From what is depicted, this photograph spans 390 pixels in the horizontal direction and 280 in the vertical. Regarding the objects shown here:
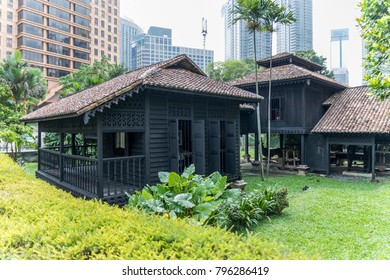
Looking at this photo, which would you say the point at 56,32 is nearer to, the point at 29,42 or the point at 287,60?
the point at 29,42

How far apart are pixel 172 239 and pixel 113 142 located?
8.94m

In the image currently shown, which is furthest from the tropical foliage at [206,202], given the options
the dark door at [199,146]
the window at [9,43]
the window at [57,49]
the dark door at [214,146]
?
the window at [57,49]

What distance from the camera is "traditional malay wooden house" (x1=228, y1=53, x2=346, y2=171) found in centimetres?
1526

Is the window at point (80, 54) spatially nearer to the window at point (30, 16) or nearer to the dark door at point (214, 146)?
the window at point (30, 16)

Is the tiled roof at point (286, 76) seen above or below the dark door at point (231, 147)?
above

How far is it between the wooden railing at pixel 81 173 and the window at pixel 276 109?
11574 millimetres

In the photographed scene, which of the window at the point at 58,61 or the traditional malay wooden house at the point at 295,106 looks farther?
the window at the point at 58,61

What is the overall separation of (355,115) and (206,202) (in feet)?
39.0

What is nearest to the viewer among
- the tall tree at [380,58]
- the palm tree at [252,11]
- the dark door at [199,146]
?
the tall tree at [380,58]

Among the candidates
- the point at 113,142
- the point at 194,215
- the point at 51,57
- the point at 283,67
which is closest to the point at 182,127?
the point at 113,142

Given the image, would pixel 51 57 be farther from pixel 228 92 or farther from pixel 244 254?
pixel 244 254

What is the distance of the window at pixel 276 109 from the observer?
16366 millimetres

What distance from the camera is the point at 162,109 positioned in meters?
8.94

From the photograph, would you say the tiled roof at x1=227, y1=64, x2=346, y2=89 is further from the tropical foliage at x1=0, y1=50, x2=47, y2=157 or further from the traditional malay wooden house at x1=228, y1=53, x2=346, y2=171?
the tropical foliage at x1=0, y1=50, x2=47, y2=157
